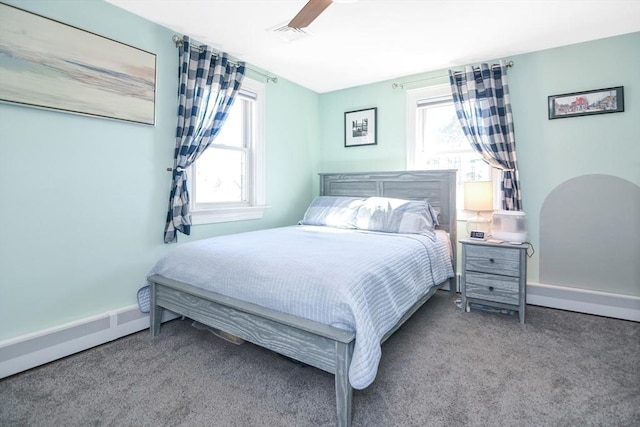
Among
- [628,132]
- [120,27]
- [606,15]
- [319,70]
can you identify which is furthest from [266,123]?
[628,132]

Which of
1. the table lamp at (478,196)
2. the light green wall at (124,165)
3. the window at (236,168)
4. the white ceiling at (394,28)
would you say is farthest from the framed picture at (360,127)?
the table lamp at (478,196)

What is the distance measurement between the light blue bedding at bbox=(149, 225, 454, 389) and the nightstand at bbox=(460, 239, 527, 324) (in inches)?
12.0

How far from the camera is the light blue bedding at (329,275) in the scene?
1.48 meters

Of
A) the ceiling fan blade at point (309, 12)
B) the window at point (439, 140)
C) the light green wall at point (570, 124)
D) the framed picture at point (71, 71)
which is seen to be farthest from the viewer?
the window at point (439, 140)

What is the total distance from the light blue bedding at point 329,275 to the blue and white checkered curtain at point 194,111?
457mm

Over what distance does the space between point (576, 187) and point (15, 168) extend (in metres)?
4.19

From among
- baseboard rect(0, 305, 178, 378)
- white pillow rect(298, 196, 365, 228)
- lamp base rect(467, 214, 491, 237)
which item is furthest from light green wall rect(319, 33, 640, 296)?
baseboard rect(0, 305, 178, 378)

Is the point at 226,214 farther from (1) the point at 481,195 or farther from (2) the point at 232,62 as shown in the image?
(1) the point at 481,195

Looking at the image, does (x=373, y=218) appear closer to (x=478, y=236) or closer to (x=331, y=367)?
(x=478, y=236)

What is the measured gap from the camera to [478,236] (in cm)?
287

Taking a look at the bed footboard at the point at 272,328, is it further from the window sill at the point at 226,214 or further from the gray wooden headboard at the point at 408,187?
the gray wooden headboard at the point at 408,187

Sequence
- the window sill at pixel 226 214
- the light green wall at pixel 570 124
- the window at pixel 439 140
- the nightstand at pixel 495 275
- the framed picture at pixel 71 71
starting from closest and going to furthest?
the framed picture at pixel 71 71 → the nightstand at pixel 495 275 → the light green wall at pixel 570 124 → the window sill at pixel 226 214 → the window at pixel 439 140

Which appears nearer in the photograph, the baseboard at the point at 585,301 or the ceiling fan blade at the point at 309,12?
the ceiling fan blade at the point at 309,12

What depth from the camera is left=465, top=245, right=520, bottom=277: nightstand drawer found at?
2584 mm
